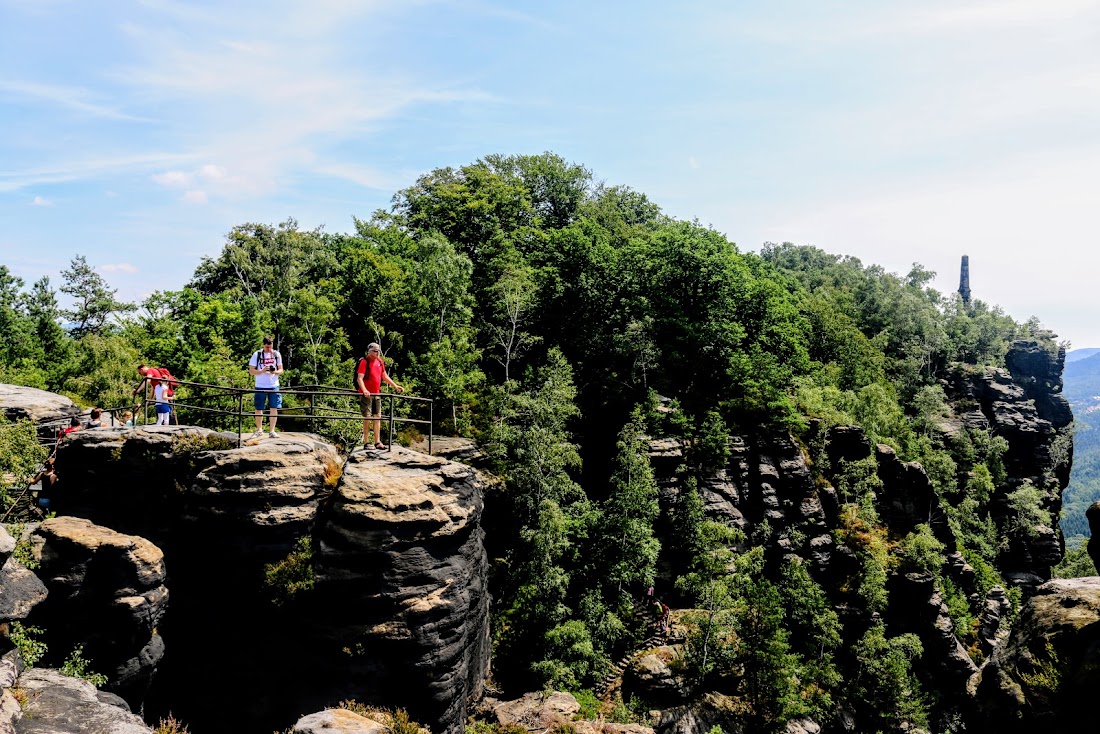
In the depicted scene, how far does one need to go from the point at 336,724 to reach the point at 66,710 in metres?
5.29

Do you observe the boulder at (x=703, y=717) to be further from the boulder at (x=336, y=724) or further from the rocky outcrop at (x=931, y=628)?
the boulder at (x=336, y=724)

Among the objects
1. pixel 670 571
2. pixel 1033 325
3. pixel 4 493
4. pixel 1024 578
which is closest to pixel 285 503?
pixel 4 493

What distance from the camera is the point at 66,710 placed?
13.6 meters

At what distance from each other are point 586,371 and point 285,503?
2722 cm

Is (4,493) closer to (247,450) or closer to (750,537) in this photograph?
(247,450)

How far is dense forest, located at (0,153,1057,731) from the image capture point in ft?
107

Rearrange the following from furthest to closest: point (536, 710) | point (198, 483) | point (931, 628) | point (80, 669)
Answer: point (931, 628), point (536, 710), point (198, 483), point (80, 669)

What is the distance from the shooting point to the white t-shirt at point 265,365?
19362mm

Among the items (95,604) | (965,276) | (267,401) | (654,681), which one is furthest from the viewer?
(965,276)

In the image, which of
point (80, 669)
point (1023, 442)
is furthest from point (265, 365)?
point (1023, 442)

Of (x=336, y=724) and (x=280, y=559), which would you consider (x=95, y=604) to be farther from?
(x=336, y=724)

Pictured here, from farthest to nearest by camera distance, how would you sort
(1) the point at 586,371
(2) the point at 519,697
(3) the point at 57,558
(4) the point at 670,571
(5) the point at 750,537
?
(1) the point at 586,371 < (5) the point at 750,537 < (4) the point at 670,571 < (2) the point at 519,697 < (3) the point at 57,558

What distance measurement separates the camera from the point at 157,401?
21.3 metres

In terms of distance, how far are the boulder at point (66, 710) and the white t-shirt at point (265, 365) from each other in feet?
27.1
